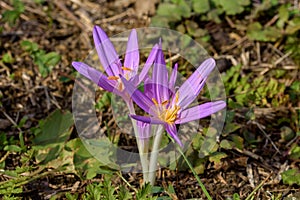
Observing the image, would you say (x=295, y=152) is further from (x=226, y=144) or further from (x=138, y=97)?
(x=138, y=97)

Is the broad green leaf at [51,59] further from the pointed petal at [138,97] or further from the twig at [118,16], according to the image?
the pointed petal at [138,97]

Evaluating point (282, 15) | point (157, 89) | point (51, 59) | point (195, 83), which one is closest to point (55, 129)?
point (51, 59)

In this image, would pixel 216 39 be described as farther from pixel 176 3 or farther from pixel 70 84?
pixel 70 84

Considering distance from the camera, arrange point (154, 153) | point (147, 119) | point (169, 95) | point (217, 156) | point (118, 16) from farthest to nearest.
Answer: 1. point (118, 16)
2. point (217, 156)
3. point (154, 153)
4. point (169, 95)
5. point (147, 119)

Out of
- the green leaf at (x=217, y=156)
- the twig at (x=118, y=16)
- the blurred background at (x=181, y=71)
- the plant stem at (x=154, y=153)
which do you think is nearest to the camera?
the plant stem at (x=154, y=153)

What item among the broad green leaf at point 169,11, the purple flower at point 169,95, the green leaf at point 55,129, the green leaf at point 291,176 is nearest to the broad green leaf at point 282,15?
the broad green leaf at point 169,11

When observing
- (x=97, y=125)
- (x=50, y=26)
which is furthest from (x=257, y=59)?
(x=50, y=26)
